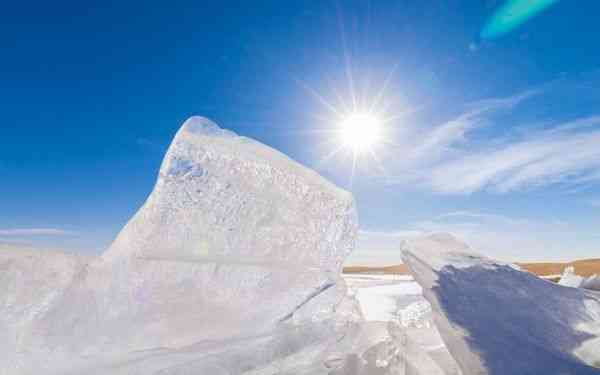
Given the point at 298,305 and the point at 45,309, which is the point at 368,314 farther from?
the point at 45,309

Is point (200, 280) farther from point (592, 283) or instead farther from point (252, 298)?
point (592, 283)

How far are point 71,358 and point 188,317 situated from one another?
903 mm

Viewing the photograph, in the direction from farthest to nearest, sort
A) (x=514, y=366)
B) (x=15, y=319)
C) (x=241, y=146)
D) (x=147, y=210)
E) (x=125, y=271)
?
(x=241, y=146), (x=147, y=210), (x=125, y=271), (x=15, y=319), (x=514, y=366)

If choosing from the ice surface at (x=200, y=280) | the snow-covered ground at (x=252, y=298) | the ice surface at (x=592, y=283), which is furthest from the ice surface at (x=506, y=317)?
the ice surface at (x=592, y=283)

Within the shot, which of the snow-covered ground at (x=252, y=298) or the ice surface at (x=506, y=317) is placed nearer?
the ice surface at (x=506, y=317)

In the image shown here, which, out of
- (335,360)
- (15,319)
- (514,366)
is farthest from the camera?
(15,319)

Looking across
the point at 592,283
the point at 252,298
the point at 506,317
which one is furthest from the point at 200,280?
the point at 592,283

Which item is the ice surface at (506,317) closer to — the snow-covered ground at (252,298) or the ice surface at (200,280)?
the snow-covered ground at (252,298)

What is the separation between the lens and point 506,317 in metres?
3.10

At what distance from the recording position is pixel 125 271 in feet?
12.2

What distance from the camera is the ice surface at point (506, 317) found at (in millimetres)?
2854

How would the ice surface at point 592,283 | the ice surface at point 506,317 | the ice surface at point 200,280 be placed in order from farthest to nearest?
the ice surface at point 592,283
the ice surface at point 200,280
the ice surface at point 506,317

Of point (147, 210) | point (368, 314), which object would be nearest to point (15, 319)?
point (147, 210)

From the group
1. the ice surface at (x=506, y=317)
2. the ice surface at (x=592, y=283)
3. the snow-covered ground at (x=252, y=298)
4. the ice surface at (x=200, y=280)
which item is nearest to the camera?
the ice surface at (x=506, y=317)
